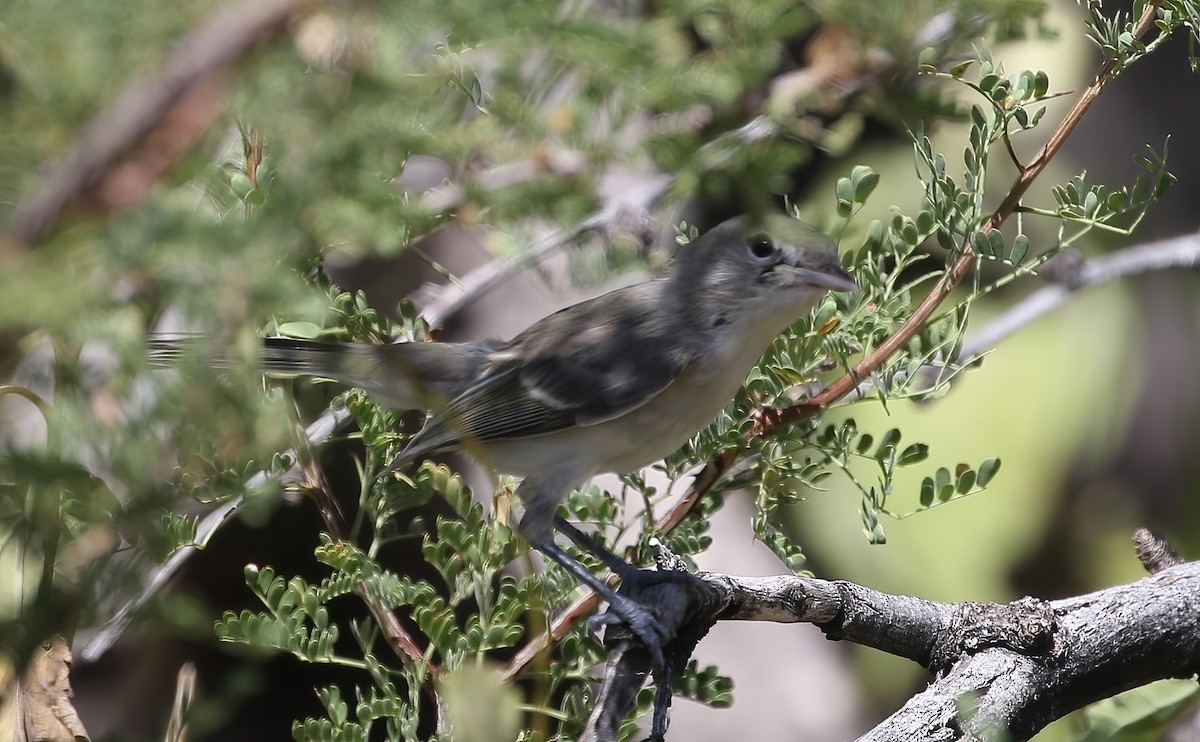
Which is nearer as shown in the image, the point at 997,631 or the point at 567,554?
the point at 997,631

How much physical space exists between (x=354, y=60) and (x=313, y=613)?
978mm

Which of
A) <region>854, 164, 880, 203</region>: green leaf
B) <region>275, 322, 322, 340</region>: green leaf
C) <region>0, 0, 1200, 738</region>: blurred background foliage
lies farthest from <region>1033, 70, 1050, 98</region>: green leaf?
<region>275, 322, 322, 340</region>: green leaf

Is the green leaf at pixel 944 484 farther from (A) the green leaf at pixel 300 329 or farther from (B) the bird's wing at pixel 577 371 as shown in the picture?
(A) the green leaf at pixel 300 329

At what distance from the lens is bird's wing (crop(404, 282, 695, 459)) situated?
2.28m

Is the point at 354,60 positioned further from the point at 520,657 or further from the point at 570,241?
the point at 570,241

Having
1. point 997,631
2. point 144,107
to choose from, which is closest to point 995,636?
point 997,631

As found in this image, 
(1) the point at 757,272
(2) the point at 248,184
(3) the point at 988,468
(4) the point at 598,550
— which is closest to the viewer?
(2) the point at 248,184

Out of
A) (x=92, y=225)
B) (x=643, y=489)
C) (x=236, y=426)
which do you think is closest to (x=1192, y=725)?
(x=643, y=489)

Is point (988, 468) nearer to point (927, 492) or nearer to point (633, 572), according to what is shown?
point (927, 492)

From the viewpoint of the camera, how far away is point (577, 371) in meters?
2.37

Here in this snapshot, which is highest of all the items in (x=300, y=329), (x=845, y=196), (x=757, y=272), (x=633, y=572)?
(x=757, y=272)

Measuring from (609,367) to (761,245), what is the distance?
16.3 inches

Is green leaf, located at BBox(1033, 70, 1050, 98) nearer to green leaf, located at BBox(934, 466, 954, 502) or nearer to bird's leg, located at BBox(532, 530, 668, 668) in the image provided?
green leaf, located at BBox(934, 466, 954, 502)

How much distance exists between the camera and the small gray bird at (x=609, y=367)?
1.98m
